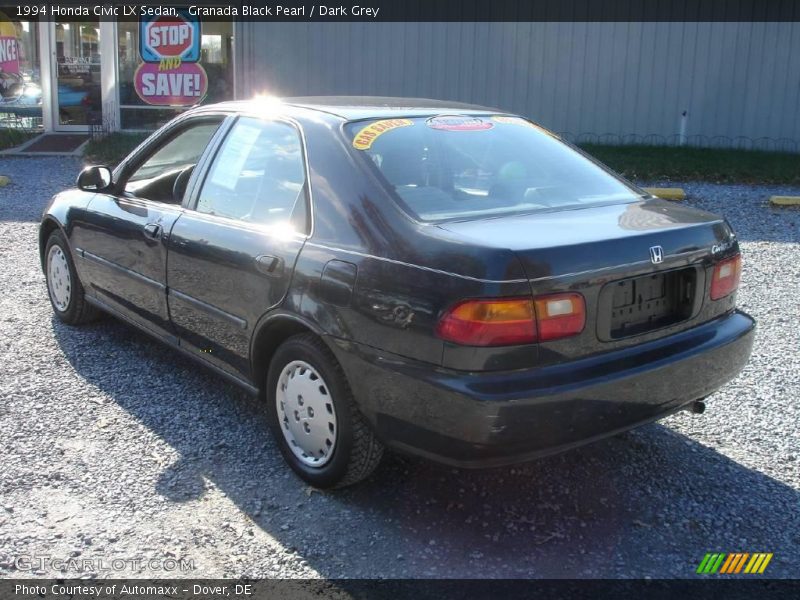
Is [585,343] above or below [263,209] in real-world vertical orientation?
below

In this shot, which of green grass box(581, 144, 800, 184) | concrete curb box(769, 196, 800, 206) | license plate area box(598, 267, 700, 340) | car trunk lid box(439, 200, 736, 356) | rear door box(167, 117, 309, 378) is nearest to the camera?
car trunk lid box(439, 200, 736, 356)

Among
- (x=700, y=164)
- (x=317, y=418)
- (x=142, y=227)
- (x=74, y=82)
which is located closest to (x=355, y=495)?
(x=317, y=418)

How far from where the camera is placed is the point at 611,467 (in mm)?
3748

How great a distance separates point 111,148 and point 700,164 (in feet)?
30.3

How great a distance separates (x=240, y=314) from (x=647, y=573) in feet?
A: 6.47

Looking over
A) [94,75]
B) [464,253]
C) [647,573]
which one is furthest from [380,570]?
[94,75]

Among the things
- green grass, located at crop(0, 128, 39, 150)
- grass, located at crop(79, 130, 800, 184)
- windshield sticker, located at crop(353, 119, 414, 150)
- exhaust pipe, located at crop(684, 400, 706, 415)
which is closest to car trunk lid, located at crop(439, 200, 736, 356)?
exhaust pipe, located at crop(684, 400, 706, 415)

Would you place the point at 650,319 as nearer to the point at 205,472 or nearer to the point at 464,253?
the point at 464,253

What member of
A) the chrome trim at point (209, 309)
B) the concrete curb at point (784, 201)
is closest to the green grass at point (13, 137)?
the chrome trim at point (209, 309)

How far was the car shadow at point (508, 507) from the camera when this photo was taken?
3.05 meters

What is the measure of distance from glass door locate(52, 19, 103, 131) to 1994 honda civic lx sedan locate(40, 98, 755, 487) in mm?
12378

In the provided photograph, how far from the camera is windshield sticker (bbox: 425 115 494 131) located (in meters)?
3.84

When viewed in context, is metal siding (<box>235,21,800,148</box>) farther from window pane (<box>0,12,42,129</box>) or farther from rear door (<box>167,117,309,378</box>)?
rear door (<box>167,117,309,378</box>)
